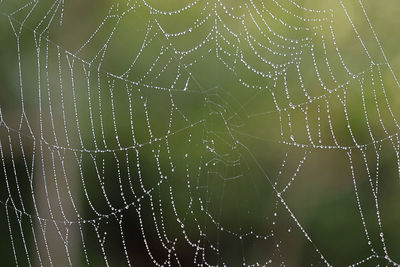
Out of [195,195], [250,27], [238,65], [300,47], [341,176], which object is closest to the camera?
[250,27]

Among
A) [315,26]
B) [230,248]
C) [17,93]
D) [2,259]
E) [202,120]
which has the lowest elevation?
[230,248]

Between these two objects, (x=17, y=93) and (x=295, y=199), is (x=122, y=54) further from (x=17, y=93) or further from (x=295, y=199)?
(x=295, y=199)

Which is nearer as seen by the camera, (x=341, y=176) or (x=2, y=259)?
(x=341, y=176)

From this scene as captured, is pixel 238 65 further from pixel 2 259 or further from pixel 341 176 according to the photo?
pixel 2 259

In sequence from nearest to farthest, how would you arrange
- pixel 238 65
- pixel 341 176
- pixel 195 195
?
pixel 238 65 < pixel 341 176 < pixel 195 195

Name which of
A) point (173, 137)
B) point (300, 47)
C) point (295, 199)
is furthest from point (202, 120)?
point (295, 199)

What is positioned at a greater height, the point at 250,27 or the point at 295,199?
the point at 250,27
